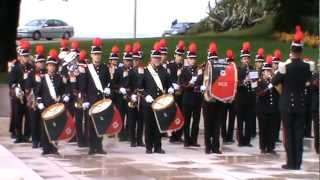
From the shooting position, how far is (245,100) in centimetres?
1645

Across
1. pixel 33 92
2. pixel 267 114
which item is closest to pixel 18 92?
pixel 33 92

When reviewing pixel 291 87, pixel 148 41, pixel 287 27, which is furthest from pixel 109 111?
pixel 287 27

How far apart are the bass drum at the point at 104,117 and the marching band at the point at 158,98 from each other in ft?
0.06

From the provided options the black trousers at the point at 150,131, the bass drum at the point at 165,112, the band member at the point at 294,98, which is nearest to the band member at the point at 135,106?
the black trousers at the point at 150,131

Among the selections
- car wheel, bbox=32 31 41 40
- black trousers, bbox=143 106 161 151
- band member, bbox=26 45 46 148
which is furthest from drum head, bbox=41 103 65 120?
car wheel, bbox=32 31 41 40

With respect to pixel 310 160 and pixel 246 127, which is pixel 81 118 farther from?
pixel 310 160

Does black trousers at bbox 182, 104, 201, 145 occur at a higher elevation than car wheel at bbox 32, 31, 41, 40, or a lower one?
higher

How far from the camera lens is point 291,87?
1273cm

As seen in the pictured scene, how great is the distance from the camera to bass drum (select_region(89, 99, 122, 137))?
14219mm

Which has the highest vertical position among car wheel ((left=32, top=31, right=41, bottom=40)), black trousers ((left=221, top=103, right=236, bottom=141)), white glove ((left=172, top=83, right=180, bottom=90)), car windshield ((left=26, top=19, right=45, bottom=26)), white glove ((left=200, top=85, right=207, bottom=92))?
white glove ((left=200, top=85, right=207, bottom=92))

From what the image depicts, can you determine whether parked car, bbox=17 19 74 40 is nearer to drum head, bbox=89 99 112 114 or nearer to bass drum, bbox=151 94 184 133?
bass drum, bbox=151 94 184 133

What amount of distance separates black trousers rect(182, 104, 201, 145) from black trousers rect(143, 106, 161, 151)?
3.91 ft

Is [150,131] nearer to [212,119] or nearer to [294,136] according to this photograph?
[212,119]

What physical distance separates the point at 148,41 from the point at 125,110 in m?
16.4
